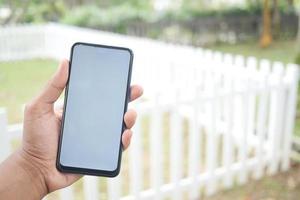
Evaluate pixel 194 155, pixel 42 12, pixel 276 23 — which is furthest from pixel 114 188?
pixel 276 23

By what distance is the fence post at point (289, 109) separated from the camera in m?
3.29

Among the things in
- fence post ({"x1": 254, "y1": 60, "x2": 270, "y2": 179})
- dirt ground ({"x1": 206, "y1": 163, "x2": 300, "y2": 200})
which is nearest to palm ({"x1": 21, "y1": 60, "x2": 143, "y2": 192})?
dirt ground ({"x1": 206, "y1": 163, "x2": 300, "y2": 200})

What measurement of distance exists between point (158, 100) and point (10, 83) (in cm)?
503

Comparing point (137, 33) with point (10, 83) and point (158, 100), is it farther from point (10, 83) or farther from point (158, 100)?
point (158, 100)

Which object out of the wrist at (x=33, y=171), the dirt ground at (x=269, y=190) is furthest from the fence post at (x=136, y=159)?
the wrist at (x=33, y=171)

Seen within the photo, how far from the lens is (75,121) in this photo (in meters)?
1.43

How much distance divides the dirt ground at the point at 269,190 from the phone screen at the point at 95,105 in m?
1.80

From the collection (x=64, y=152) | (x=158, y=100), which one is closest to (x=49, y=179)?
(x=64, y=152)

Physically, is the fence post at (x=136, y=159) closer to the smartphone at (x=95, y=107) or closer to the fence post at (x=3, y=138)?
the fence post at (x=3, y=138)

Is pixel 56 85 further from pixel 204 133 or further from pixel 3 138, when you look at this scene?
pixel 204 133

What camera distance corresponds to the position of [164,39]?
11922 millimetres

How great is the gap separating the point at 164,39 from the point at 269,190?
9298mm

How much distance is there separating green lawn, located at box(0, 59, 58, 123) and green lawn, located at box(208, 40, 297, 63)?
5.43 metres

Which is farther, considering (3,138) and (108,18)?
(108,18)
